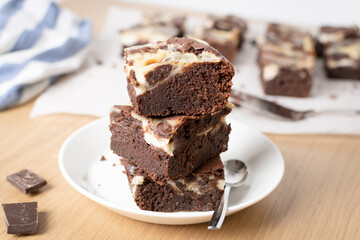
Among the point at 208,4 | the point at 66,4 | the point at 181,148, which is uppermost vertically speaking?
the point at 181,148

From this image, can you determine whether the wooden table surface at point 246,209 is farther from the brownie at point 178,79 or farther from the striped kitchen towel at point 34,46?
the brownie at point 178,79

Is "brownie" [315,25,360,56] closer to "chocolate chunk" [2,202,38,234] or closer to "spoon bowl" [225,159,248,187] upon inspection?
"spoon bowl" [225,159,248,187]

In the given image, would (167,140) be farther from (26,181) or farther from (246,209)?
(26,181)

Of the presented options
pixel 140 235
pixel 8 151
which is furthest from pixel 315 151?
pixel 8 151

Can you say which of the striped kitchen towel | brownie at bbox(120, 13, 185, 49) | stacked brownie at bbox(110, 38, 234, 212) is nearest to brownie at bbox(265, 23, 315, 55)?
brownie at bbox(120, 13, 185, 49)

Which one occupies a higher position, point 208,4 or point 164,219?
point 164,219

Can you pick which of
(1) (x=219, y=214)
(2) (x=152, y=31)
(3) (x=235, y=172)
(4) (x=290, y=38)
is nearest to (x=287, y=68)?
(4) (x=290, y=38)

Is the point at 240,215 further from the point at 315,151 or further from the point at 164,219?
the point at 315,151
